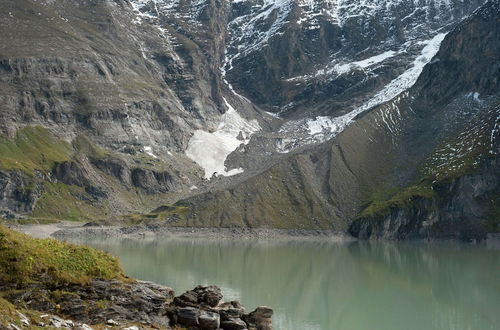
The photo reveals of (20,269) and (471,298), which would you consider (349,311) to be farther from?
(20,269)

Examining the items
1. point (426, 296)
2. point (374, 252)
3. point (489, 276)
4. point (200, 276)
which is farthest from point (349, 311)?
point (374, 252)

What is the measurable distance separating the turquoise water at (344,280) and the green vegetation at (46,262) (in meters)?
35.1

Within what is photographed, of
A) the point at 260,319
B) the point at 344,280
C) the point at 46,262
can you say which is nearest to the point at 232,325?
the point at 260,319

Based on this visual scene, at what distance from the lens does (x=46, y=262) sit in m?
26.8

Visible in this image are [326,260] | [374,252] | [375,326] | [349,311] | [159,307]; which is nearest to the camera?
[159,307]

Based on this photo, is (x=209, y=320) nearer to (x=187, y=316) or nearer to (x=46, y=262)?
(x=187, y=316)

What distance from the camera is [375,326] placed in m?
62.3

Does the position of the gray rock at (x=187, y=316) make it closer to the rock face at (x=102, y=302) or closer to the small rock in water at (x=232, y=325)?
the rock face at (x=102, y=302)

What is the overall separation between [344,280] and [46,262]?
80.7 m

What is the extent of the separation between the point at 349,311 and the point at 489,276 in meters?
46.5

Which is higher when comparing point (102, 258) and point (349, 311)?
point (102, 258)

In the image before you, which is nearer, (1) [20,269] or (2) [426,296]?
(1) [20,269]

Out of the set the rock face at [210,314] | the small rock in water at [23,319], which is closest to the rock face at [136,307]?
the rock face at [210,314]

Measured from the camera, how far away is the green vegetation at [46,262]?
26.1m
